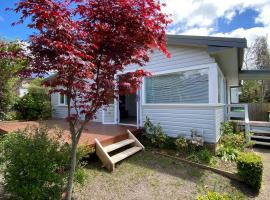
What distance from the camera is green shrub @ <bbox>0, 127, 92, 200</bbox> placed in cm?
303

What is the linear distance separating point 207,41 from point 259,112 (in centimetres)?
Result: 1013

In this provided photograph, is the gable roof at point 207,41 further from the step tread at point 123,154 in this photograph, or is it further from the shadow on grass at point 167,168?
the step tread at point 123,154

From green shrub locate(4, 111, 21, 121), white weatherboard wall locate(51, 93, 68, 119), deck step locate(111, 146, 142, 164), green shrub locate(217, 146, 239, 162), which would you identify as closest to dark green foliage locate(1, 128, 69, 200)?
deck step locate(111, 146, 142, 164)

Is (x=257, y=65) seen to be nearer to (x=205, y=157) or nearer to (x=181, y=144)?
(x=181, y=144)

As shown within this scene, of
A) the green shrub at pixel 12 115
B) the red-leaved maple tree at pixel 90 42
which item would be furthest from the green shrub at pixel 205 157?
the green shrub at pixel 12 115

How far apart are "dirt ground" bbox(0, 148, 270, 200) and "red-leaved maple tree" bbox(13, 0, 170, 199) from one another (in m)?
1.03

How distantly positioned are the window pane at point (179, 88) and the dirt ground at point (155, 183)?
2.31m

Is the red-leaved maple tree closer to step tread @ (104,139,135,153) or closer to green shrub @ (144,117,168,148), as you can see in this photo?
step tread @ (104,139,135,153)

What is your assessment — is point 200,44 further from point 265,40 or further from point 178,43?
point 265,40

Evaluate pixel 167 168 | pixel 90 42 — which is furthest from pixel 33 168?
pixel 167 168

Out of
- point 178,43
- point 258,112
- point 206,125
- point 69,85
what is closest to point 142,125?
point 206,125

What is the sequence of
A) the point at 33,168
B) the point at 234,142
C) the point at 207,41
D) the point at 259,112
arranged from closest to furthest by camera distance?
the point at 33,168 → the point at 207,41 → the point at 234,142 → the point at 259,112

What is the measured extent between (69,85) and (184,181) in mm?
3312

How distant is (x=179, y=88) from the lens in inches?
273
